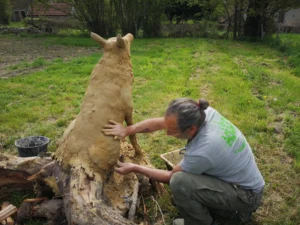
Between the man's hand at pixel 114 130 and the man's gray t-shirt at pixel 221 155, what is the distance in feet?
2.57

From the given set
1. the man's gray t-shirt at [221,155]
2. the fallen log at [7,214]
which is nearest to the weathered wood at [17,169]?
the fallen log at [7,214]

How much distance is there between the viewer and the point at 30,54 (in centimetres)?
1427

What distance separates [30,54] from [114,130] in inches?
486

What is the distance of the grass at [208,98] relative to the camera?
463 cm

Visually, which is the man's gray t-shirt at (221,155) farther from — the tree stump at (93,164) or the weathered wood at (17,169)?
the weathered wood at (17,169)

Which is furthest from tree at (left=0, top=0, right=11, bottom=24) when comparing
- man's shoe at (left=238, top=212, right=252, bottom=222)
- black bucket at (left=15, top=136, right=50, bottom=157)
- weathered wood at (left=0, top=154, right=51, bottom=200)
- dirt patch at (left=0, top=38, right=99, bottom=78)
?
man's shoe at (left=238, top=212, right=252, bottom=222)

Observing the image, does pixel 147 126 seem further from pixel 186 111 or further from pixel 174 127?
pixel 186 111

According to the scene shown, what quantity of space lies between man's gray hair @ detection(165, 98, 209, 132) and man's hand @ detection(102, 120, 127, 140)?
2.39 ft

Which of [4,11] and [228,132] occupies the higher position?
[4,11]

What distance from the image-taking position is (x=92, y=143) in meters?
3.27

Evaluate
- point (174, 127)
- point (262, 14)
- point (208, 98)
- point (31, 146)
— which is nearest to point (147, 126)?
point (174, 127)

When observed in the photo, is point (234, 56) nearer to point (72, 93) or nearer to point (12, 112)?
point (72, 93)

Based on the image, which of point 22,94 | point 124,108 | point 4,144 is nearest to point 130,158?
point 124,108

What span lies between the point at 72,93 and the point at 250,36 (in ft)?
49.1
